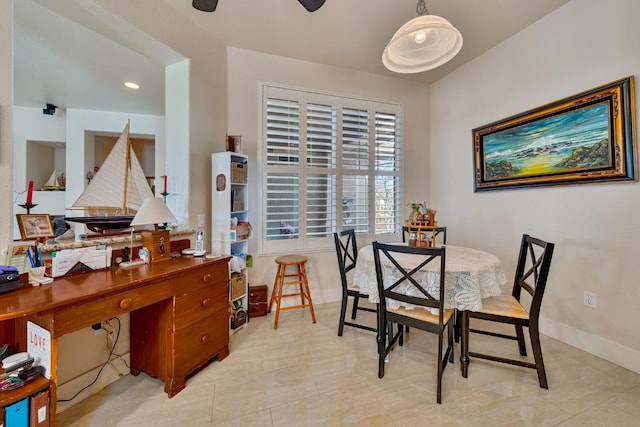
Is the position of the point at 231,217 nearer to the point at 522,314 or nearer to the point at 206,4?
the point at 206,4

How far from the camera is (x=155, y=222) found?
5.74ft

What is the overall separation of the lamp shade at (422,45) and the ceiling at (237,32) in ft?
2.00

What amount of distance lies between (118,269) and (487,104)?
3.81m

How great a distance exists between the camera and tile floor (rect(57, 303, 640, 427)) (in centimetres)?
148

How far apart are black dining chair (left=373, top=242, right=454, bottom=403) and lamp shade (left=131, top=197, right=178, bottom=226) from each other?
1.47 meters

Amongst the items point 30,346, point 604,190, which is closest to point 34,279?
point 30,346

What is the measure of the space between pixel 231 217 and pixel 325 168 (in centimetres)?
129

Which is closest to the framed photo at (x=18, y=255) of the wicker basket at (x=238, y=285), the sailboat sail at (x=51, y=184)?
the wicker basket at (x=238, y=285)

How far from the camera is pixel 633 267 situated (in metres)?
1.92

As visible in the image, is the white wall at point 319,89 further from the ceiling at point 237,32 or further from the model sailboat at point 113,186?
the model sailboat at point 113,186

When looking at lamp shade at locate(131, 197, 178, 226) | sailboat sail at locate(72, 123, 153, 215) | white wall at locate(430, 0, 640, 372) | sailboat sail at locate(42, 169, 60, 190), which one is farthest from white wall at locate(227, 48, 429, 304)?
sailboat sail at locate(42, 169, 60, 190)

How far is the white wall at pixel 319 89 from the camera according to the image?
291 centimetres

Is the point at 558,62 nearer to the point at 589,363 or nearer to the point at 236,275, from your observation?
the point at 589,363

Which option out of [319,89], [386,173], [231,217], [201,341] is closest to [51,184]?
[231,217]
